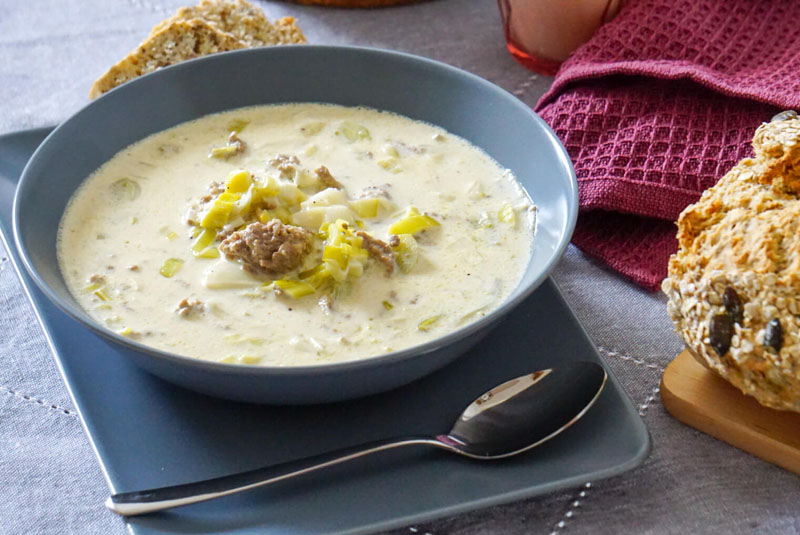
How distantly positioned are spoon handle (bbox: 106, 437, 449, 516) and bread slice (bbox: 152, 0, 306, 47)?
1662mm

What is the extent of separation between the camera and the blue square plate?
5.08ft

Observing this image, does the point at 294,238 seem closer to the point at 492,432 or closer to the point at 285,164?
the point at 285,164

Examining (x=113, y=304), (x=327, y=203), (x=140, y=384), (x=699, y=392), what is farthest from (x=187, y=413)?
(x=699, y=392)

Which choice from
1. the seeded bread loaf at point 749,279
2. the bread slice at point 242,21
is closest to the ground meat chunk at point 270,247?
the seeded bread loaf at point 749,279

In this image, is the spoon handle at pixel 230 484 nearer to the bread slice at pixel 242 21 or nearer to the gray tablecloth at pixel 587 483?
the gray tablecloth at pixel 587 483

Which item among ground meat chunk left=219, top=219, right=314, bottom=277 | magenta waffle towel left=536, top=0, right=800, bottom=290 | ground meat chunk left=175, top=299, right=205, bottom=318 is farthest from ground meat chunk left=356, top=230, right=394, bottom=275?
magenta waffle towel left=536, top=0, right=800, bottom=290

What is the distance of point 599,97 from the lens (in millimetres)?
2547

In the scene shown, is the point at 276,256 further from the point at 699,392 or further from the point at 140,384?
the point at 699,392

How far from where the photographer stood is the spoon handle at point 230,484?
151 centimetres

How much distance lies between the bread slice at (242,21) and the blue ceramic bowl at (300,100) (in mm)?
398

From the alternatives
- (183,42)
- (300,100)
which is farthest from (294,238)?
(183,42)

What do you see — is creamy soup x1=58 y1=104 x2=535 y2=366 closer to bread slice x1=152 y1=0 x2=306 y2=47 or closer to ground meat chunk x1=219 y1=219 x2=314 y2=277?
ground meat chunk x1=219 y1=219 x2=314 y2=277

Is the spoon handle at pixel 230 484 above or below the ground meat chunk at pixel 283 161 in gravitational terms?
below

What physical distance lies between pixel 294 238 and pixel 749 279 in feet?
3.01
